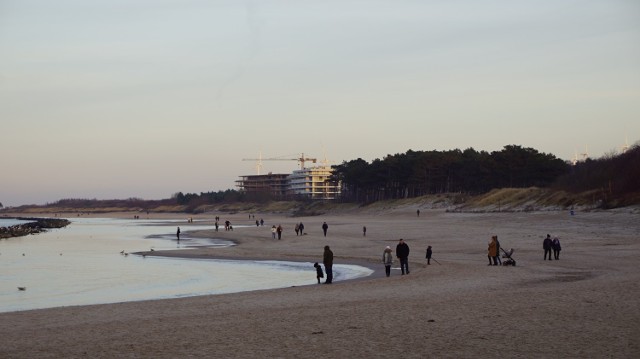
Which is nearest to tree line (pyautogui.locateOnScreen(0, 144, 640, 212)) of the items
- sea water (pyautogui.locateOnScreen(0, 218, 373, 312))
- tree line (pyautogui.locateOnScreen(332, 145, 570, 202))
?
tree line (pyautogui.locateOnScreen(332, 145, 570, 202))

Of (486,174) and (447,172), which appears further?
(447,172)

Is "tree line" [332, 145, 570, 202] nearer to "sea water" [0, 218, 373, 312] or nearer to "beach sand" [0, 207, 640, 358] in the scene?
"sea water" [0, 218, 373, 312]

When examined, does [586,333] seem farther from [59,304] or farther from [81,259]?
[81,259]

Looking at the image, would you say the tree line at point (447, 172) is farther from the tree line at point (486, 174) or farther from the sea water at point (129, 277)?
the sea water at point (129, 277)

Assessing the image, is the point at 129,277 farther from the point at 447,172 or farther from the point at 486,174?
the point at 447,172

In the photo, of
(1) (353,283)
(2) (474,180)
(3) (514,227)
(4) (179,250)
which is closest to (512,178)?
(2) (474,180)

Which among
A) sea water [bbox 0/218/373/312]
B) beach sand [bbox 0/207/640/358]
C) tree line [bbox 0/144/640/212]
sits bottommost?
sea water [bbox 0/218/373/312]

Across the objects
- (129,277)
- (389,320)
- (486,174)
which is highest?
(486,174)

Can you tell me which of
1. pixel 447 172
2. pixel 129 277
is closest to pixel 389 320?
pixel 129 277

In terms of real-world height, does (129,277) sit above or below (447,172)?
below

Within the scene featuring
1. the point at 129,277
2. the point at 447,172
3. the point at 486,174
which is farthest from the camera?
the point at 447,172

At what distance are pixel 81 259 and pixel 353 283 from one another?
2584cm

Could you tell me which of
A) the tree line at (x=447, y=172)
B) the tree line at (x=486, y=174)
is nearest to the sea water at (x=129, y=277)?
the tree line at (x=486, y=174)

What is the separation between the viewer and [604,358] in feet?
39.0
